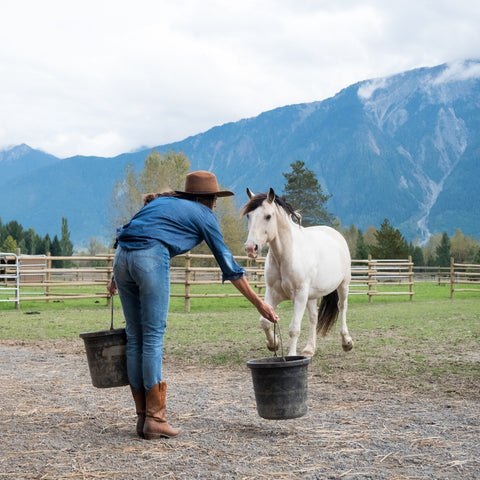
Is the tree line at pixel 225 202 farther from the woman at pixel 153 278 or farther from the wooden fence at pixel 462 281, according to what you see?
the woman at pixel 153 278

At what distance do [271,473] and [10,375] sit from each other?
3958mm

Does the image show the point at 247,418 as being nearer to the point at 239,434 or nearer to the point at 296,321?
the point at 239,434

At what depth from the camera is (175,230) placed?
147 inches

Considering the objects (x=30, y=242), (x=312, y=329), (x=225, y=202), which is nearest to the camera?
(x=312, y=329)

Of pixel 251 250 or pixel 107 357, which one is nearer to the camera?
pixel 107 357

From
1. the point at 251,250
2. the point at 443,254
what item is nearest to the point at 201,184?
the point at 251,250

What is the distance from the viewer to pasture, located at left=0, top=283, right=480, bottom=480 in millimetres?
3123

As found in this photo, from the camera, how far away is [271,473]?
300 cm

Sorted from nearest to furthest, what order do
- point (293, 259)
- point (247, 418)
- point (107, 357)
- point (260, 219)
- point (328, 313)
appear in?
point (107, 357), point (247, 418), point (260, 219), point (293, 259), point (328, 313)

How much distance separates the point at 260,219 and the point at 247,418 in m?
2.28

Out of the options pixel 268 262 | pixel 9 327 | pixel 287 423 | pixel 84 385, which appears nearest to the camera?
pixel 287 423

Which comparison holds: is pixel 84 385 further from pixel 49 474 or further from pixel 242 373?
pixel 49 474

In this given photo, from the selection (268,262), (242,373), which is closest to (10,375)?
(242,373)

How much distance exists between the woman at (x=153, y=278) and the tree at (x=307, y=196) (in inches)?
1913
